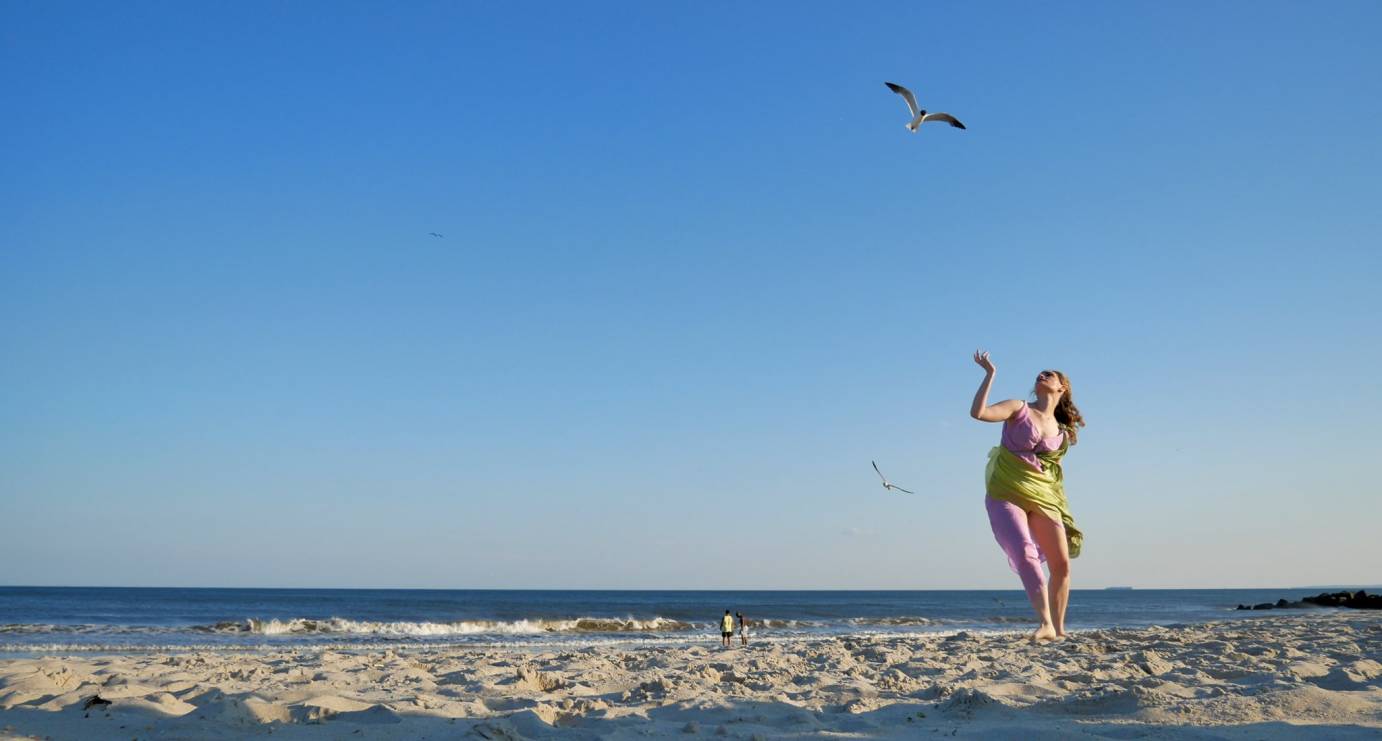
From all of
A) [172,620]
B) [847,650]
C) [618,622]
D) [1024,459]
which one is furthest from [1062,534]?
[172,620]

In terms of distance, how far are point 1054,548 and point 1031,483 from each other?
64cm

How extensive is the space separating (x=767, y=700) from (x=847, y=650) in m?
4.15

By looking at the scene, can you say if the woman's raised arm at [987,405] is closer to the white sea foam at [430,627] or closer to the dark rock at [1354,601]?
the white sea foam at [430,627]

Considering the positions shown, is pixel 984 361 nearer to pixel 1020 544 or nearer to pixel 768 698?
pixel 1020 544

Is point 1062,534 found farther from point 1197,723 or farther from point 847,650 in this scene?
point 1197,723

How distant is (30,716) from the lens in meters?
4.22

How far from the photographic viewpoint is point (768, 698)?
4746 millimetres

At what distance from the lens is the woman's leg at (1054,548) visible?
8156 millimetres

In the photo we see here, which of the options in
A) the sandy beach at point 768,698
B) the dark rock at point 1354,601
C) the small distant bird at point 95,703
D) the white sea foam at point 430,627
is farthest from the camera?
the dark rock at point 1354,601

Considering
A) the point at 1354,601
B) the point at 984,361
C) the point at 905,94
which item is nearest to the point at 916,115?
the point at 905,94

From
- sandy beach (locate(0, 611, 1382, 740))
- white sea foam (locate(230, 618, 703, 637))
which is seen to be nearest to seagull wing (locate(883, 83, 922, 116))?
sandy beach (locate(0, 611, 1382, 740))

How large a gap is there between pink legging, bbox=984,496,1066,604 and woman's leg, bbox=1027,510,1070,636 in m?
0.05

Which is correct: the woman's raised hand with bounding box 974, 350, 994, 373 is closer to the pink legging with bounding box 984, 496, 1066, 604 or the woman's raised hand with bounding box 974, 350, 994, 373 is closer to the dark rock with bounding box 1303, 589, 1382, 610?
the pink legging with bounding box 984, 496, 1066, 604

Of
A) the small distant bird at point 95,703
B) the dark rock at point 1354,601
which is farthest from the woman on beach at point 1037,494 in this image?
the dark rock at point 1354,601
